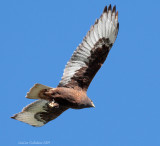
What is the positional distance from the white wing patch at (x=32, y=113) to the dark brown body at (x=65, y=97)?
1171 mm

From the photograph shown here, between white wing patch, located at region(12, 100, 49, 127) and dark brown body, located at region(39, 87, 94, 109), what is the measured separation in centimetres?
117

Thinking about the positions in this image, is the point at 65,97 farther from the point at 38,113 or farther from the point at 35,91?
the point at 38,113

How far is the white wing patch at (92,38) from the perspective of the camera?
44.3 ft

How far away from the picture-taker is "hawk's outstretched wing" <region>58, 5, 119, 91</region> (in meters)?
13.5

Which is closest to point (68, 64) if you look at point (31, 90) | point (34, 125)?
point (31, 90)

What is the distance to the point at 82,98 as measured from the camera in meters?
13.4

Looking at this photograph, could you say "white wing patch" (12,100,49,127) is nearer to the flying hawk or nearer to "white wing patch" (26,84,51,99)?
the flying hawk

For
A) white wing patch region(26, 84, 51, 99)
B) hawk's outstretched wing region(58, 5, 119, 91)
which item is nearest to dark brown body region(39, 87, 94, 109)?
white wing patch region(26, 84, 51, 99)

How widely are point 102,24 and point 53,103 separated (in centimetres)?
280

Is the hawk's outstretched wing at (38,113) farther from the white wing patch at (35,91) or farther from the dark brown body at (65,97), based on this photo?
the white wing patch at (35,91)

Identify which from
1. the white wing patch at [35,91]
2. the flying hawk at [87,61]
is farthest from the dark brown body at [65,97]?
the white wing patch at [35,91]

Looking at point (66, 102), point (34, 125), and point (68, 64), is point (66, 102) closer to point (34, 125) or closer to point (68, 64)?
point (68, 64)

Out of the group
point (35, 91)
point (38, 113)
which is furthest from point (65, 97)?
point (38, 113)

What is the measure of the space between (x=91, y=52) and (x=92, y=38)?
426 millimetres
